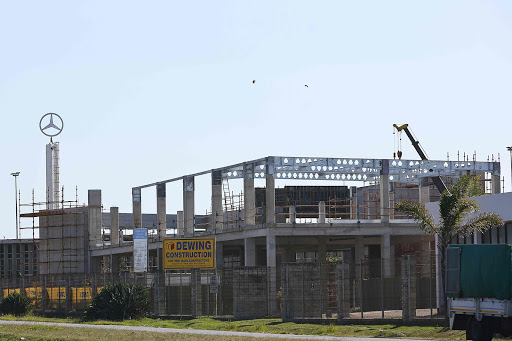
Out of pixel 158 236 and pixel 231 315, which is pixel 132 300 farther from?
pixel 158 236

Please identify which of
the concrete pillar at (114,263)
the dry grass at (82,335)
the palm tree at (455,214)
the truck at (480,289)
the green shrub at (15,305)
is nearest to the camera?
the truck at (480,289)

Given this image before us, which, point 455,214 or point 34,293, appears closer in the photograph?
point 455,214

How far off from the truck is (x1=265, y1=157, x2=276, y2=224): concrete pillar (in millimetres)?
23852

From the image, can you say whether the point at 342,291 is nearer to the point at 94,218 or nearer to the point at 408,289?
the point at 408,289

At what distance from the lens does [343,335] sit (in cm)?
3166

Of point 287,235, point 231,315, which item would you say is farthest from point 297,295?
point 287,235

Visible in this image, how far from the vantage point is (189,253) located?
49.6 meters

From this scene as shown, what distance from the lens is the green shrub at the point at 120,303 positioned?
42.4 m

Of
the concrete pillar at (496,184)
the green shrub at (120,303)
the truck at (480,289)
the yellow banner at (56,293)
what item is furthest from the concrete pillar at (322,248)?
the truck at (480,289)

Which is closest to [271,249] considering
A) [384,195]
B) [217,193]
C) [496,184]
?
[384,195]

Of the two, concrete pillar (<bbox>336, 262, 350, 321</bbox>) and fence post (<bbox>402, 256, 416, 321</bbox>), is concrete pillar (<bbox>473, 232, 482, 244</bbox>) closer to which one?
fence post (<bbox>402, 256, 416, 321</bbox>)

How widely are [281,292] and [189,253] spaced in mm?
11593

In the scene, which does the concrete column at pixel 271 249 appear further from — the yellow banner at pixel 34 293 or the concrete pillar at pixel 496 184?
the concrete pillar at pixel 496 184

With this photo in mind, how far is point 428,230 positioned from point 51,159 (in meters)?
51.8
